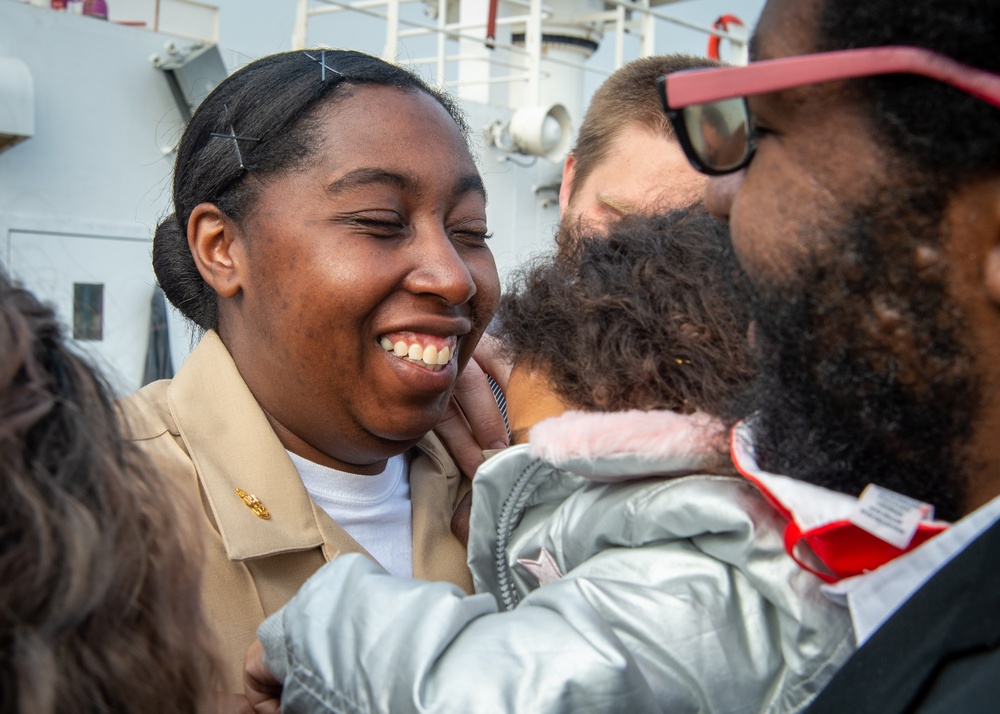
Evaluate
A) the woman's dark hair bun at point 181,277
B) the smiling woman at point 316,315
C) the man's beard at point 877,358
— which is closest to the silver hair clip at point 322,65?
the smiling woman at point 316,315

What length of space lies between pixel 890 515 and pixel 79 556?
823 millimetres

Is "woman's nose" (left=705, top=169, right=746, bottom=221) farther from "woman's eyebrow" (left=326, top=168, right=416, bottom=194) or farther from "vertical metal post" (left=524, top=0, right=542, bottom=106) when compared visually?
"vertical metal post" (left=524, top=0, right=542, bottom=106)

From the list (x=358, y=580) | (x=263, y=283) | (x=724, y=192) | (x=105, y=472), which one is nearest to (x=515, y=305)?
(x=263, y=283)

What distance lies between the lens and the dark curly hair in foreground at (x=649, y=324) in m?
1.42

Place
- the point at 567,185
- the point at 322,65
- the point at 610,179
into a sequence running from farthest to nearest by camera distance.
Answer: the point at 567,185
the point at 610,179
the point at 322,65

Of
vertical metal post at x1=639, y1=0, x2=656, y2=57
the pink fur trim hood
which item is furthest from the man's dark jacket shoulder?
vertical metal post at x1=639, y1=0, x2=656, y2=57

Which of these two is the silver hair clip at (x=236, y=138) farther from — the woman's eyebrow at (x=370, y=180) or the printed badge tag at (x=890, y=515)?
the printed badge tag at (x=890, y=515)

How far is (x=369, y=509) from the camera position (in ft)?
6.33

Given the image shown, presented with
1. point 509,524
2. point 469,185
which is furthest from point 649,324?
point 469,185

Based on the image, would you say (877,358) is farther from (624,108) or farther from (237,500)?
(624,108)

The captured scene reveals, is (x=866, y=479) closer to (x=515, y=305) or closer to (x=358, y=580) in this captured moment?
(x=358, y=580)

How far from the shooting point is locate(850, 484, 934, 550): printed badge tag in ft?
3.42

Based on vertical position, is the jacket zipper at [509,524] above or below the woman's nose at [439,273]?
below

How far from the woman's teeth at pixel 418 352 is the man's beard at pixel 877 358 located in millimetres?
759
